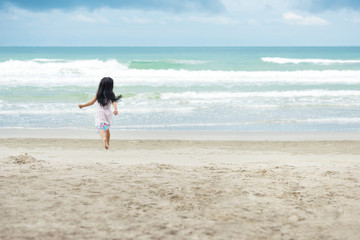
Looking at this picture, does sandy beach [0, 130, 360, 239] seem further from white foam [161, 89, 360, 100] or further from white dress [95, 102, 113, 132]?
white foam [161, 89, 360, 100]

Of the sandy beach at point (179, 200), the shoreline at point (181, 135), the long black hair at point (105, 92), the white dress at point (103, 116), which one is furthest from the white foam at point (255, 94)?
the long black hair at point (105, 92)

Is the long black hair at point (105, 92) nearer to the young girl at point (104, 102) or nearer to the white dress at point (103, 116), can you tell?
the young girl at point (104, 102)

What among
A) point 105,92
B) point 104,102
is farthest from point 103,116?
point 105,92

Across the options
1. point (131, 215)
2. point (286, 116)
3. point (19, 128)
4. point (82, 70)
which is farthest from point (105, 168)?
point (82, 70)

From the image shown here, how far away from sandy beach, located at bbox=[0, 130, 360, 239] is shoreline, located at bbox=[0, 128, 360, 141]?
8.72 feet

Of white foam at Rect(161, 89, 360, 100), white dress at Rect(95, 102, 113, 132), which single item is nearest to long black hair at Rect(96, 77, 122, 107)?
white dress at Rect(95, 102, 113, 132)

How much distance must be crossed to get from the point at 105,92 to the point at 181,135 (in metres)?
4.26

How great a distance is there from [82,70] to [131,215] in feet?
110

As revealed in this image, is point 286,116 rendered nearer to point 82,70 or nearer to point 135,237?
point 135,237

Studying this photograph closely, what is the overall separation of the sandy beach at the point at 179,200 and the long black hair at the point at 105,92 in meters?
1.17

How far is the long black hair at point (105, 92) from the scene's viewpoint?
667 centimetres

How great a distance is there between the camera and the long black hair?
667 cm

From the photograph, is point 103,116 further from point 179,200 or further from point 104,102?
point 179,200

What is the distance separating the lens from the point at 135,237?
3.44 metres
